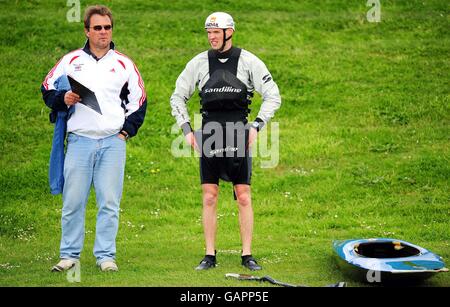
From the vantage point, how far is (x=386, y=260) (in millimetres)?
9516

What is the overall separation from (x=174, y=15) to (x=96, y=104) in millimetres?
11017

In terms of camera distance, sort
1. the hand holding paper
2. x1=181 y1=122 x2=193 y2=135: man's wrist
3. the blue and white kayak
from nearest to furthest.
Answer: the blue and white kayak
the hand holding paper
x1=181 y1=122 x2=193 y2=135: man's wrist

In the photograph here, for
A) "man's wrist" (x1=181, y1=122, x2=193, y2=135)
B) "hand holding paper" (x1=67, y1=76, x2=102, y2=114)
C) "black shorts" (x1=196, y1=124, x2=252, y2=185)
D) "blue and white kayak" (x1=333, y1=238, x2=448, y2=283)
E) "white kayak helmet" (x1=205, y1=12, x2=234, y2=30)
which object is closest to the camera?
"blue and white kayak" (x1=333, y1=238, x2=448, y2=283)

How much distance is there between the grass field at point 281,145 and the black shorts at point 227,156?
3.29ft

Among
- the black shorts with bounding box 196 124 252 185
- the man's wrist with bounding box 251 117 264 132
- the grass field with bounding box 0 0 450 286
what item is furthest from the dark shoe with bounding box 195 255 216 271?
the man's wrist with bounding box 251 117 264 132

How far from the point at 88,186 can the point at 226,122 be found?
1.63 metres

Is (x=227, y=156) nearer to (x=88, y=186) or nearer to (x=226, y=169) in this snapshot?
(x=226, y=169)

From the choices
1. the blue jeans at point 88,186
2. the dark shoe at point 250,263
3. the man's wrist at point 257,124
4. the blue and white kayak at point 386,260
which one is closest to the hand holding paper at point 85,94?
the blue jeans at point 88,186

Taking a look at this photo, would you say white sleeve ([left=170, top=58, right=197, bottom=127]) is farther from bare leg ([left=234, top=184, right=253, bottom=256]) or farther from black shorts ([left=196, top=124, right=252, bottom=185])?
bare leg ([left=234, top=184, right=253, bottom=256])

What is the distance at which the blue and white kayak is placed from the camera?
9.28 m

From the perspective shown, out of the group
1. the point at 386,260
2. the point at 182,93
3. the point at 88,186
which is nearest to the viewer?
the point at 386,260

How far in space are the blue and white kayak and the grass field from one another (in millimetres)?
219

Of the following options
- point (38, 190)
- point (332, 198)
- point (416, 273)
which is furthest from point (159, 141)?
point (416, 273)

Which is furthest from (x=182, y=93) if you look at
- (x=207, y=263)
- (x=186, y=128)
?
(x=207, y=263)
